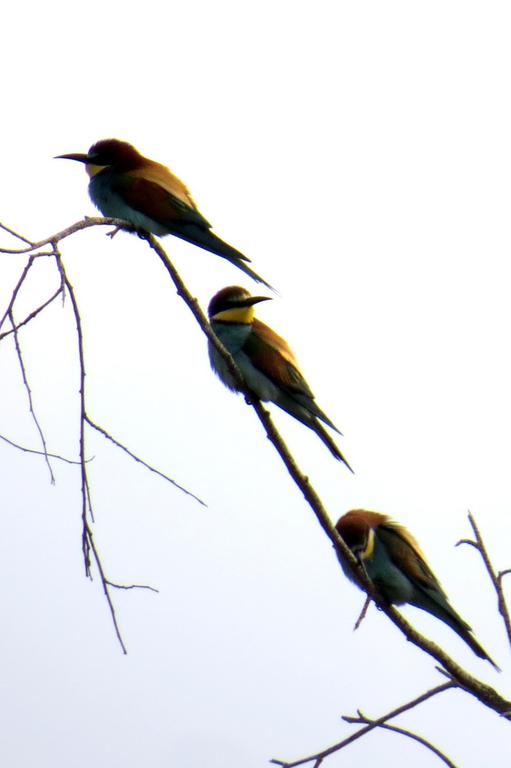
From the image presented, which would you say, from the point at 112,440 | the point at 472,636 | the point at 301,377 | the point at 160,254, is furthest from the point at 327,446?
the point at 112,440

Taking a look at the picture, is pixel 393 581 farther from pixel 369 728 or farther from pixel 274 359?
pixel 369 728

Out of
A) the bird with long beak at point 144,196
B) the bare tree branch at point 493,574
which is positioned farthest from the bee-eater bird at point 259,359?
the bare tree branch at point 493,574

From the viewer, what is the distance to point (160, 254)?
91.8 inches

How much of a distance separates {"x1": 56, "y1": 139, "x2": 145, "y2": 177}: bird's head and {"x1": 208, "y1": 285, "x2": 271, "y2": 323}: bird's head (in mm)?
549

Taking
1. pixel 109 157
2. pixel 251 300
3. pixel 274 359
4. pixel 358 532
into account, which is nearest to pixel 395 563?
pixel 358 532

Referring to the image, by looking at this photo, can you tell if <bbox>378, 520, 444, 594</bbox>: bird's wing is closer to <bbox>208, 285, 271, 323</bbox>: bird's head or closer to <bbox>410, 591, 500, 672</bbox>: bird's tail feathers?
<bbox>410, 591, 500, 672</bbox>: bird's tail feathers

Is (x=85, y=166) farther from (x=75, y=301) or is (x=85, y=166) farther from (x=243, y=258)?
(x=75, y=301)

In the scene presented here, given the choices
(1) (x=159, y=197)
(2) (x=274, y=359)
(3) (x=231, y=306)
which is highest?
(1) (x=159, y=197)

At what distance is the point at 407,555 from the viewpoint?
371 cm

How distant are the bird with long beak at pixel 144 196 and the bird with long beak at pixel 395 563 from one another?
0.86m

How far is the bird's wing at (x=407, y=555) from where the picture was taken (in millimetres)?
3691

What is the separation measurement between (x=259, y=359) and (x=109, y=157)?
896mm

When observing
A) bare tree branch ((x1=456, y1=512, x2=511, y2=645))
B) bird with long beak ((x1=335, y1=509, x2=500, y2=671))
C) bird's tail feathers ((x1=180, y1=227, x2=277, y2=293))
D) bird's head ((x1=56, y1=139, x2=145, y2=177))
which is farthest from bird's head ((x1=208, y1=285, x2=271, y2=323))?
bare tree branch ((x1=456, y1=512, x2=511, y2=645))

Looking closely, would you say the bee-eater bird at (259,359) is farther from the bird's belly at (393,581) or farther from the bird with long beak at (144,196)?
the bird's belly at (393,581)
